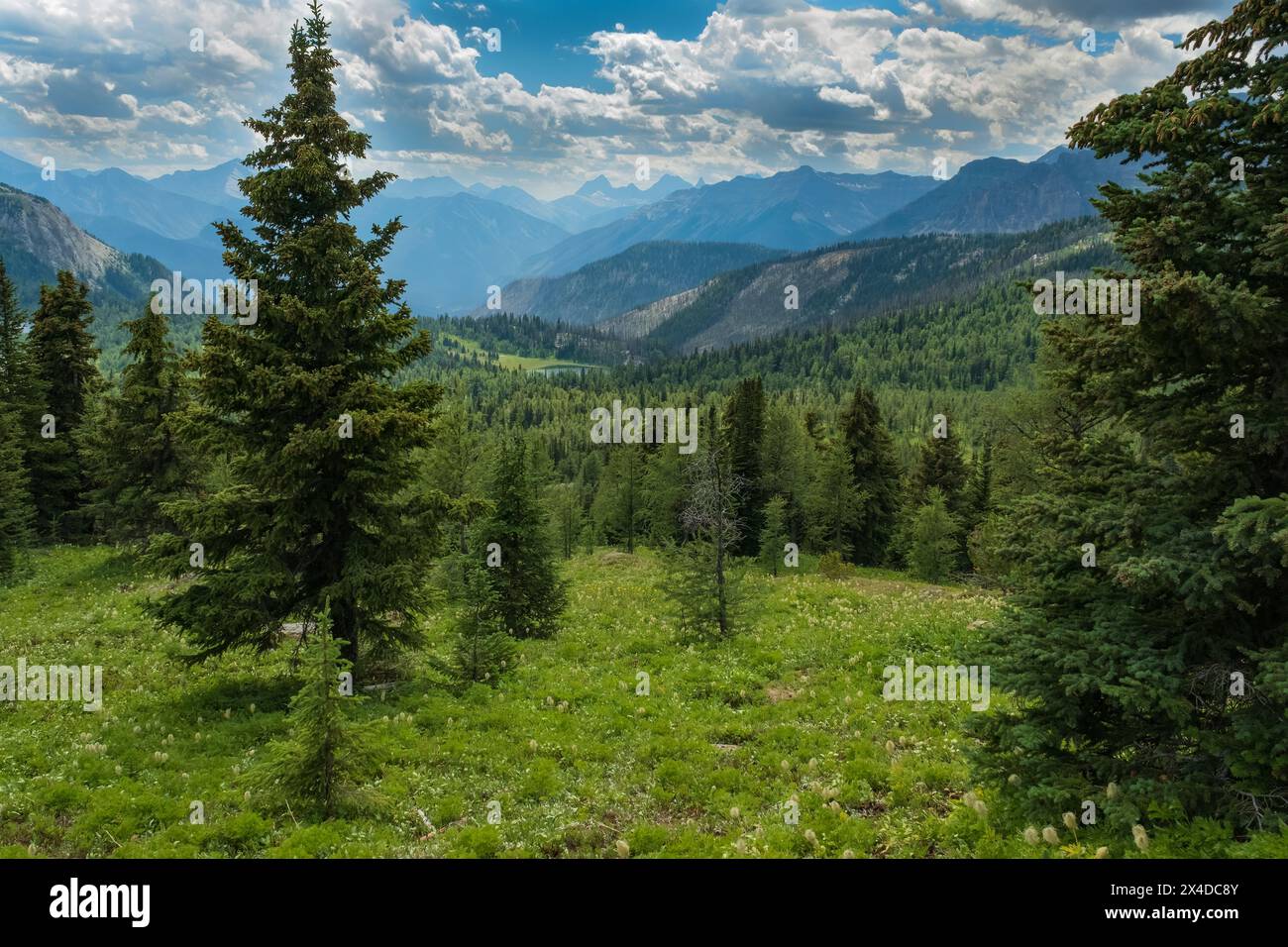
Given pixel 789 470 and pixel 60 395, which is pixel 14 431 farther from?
pixel 789 470

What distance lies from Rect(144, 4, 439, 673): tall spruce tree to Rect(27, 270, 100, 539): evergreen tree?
36147 mm

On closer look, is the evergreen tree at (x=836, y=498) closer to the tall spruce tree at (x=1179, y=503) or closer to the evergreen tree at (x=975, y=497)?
the evergreen tree at (x=975, y=497)

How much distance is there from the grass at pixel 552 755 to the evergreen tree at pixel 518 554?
4.35 feet

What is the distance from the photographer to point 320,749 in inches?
403

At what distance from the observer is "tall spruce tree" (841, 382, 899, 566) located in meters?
60.6

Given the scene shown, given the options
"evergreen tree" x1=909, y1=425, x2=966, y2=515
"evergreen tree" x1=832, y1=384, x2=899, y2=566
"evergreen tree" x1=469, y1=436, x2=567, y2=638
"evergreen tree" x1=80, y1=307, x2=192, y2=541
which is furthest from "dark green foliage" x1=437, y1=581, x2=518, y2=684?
"evergreen tree" x1=909, y1=425, x2=966, y2=515

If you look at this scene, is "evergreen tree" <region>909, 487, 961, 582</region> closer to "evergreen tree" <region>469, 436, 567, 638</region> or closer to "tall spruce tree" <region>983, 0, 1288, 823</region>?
"evergreen tree" <region>469, 436, 567, 638</region>

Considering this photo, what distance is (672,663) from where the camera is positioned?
20.3 meters

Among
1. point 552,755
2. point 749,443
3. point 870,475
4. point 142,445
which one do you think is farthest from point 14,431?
point 870,475

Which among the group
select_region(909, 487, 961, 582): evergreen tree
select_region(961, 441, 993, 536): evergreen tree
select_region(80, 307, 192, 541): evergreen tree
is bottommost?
select_region(909, 487, 961, 582): evergreen tree

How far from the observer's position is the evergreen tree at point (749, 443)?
58.5m
